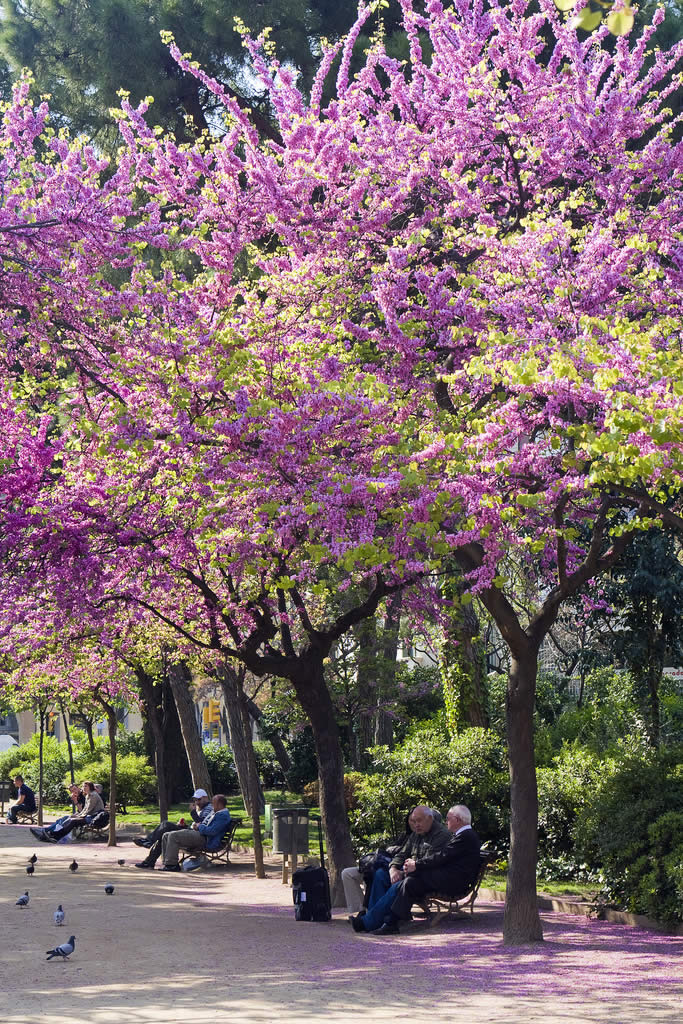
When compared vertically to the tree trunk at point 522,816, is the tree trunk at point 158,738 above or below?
above

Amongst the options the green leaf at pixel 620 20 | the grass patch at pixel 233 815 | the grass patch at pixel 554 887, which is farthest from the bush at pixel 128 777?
the green leaf at pixel 620 20

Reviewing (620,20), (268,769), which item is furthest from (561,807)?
(268,769)

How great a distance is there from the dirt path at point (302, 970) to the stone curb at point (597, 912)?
164 millimetres

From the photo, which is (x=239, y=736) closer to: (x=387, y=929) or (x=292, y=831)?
(x=292, y=831)

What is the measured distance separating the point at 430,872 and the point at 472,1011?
4017 mm

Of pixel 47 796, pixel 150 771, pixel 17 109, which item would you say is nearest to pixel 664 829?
pixel 17 109

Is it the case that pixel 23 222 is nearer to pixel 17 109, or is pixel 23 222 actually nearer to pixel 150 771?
pixel 17 109

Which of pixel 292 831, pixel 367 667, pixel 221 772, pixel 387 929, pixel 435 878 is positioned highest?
pixel 367 667

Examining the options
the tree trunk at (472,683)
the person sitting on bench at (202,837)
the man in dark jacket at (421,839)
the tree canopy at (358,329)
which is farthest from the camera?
the tree trunk at (472,683)

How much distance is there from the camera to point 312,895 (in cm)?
1191

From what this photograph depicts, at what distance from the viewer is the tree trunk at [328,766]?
13.4 meters

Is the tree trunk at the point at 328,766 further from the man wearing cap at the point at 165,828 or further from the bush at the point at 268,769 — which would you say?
the bush at the point at 268,769

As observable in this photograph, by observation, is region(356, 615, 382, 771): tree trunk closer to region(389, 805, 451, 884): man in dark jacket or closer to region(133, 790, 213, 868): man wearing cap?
region(133, 790, 213, 868): man wearing cap

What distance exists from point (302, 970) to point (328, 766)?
4382mm
